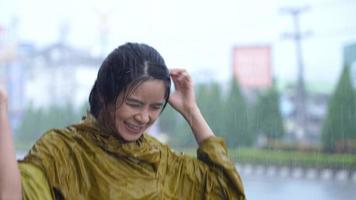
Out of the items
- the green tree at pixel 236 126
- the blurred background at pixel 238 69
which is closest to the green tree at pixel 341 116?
the blurred background at pixel 238 69

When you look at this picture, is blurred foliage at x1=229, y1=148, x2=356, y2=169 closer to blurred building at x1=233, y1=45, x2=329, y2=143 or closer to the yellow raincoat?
blurred building at x1=233, y1=45, x2=329, y2=143

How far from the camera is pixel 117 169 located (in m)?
0.93

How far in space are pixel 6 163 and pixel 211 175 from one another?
34 cm

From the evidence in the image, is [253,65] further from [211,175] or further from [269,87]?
[211,175]

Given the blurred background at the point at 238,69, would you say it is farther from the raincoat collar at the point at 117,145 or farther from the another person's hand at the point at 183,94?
the raincoat collar at the point at 117,145

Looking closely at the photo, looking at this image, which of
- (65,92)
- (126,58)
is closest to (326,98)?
(65,92)

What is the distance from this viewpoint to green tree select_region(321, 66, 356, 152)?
1897 mm

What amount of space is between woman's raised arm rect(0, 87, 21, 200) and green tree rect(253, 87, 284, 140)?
1.10 m

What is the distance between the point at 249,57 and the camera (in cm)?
223

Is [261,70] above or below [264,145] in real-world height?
above

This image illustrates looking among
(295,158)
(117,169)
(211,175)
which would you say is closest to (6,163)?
(117,169)

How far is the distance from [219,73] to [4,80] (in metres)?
0.77

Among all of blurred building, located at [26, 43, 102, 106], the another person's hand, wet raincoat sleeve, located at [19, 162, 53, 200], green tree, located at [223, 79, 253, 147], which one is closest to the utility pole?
green tree, located at [223, 79, 253, 147]

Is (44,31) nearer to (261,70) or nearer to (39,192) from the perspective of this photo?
(261,70)
